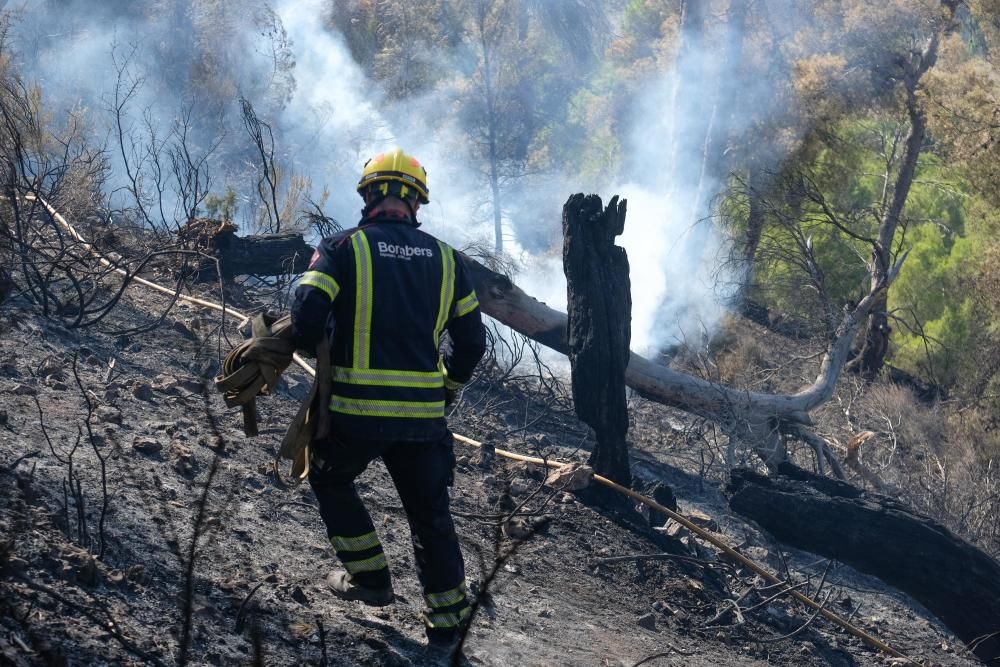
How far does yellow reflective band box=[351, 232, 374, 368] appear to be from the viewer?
3252 mm

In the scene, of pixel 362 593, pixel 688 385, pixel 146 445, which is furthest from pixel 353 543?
pixel 688 385

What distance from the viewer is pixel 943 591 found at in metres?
5.85

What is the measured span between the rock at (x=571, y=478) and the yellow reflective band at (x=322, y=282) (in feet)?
8.92

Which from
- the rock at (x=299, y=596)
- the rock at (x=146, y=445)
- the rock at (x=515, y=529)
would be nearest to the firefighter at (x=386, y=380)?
Answer: the rock at (x=299, y=596)

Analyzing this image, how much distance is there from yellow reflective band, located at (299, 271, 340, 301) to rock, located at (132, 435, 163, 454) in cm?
166

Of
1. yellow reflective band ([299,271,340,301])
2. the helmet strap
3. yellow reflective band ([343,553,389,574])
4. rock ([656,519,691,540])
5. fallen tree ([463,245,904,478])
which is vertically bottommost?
yellow reflective band ([343,553,389,574])

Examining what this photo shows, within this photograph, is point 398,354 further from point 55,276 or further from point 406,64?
point 406,64

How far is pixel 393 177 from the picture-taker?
11.4 feet

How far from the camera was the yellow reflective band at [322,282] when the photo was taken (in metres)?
3.18

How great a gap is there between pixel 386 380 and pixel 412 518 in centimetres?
51

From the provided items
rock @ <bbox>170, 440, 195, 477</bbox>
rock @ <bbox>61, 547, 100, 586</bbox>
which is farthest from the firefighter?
rock @ <bbox>170, 440, 195, 477</bbox>

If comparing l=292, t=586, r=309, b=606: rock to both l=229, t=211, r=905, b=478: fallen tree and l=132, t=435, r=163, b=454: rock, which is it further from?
l=229, t=211, r=905, b=478: fallen tree

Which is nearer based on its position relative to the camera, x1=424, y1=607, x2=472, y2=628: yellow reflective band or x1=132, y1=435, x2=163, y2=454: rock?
x1=424, y1=607, x2=472, y2=628: yellow reflective band

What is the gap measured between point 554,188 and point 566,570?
21855 mm
